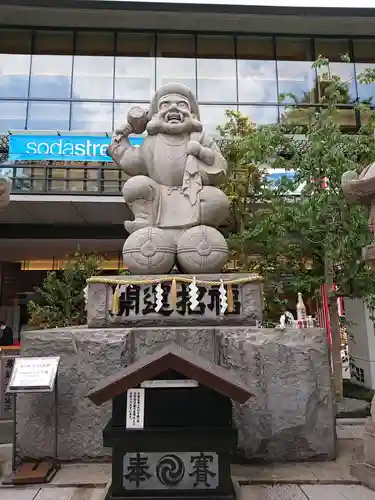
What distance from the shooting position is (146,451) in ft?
10.7

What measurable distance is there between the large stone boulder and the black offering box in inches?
57.6

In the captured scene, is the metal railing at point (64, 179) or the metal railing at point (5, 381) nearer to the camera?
the metal railing at point (5, 381)

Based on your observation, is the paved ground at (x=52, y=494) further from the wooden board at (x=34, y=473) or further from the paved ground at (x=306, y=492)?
the paved ground at (x=306, y=492)

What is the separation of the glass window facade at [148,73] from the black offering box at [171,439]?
44.5ft

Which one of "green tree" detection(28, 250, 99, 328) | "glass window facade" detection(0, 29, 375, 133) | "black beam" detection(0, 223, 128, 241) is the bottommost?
"green tree" detection(28, 250, 99, 328)

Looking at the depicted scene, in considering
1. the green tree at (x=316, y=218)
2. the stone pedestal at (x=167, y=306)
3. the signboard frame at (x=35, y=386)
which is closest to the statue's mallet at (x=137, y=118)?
the stone pedestal at (x=167, y=306)

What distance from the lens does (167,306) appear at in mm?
5211

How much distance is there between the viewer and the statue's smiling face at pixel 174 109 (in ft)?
20.3

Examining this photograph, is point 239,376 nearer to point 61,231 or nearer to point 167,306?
point 167,306

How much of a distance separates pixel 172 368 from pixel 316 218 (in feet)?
19.3

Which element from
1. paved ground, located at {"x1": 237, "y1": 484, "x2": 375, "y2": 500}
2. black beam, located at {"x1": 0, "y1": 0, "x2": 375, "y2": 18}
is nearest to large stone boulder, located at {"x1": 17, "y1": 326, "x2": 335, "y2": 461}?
paved ground, located at {"x1": 237, "y1": 484, "x2": 375, "y2": 500}

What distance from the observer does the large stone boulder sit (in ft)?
15.3

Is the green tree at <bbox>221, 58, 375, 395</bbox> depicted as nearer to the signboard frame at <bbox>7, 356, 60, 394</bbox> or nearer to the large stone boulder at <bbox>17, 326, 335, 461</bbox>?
the large stone boulder at <bbox>17, 326, 335, 461</bbox>

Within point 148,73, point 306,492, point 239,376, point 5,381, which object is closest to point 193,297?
point 239,376
